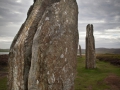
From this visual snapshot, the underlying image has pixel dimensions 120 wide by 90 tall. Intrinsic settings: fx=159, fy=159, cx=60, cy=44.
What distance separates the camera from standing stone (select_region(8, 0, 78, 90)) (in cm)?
564

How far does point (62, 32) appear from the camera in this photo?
6078 millimetres

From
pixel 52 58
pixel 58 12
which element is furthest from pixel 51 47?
pixel 58 12

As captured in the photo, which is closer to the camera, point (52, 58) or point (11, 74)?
point (52, 58)

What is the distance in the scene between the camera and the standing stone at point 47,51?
5645mm

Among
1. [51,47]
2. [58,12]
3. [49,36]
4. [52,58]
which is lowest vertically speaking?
[52,58]

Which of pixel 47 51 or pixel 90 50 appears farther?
pixel 90 50

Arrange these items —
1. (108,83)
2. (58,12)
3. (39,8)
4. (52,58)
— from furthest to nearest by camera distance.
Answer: (108,83), (39,8), (58,12), (52,58)

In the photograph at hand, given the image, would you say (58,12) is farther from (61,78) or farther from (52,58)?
(61,78)

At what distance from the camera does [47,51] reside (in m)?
5.70

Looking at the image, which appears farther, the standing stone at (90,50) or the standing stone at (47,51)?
the standing stone at (90,50)

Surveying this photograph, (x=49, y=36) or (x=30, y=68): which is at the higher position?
(x=49, y=36)

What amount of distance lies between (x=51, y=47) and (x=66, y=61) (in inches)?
32.5

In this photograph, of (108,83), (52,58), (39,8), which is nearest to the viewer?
(52,58)

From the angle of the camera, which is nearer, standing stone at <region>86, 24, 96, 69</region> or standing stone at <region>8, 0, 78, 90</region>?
standing stone at <region>8, 0, 78, 90</region>
